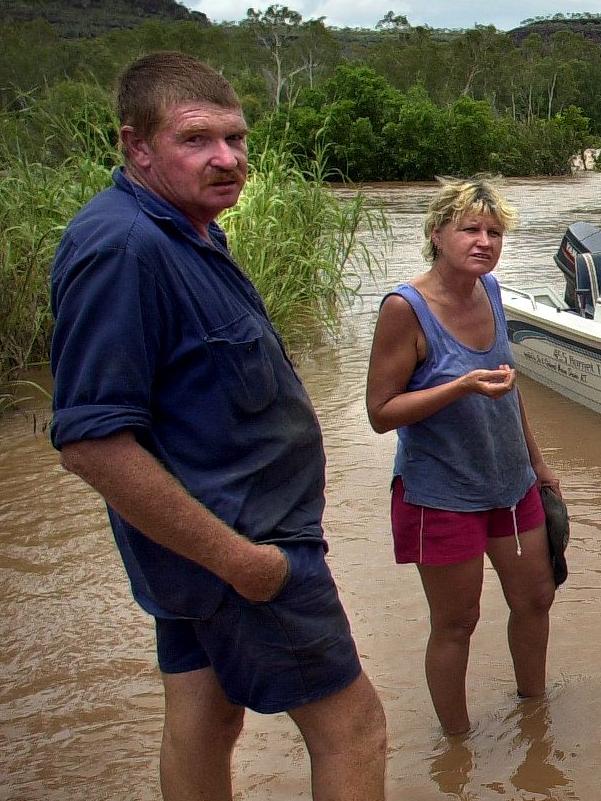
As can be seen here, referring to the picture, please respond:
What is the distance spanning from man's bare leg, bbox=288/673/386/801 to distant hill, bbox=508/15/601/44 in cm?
10929

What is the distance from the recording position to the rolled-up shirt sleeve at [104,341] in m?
1.59

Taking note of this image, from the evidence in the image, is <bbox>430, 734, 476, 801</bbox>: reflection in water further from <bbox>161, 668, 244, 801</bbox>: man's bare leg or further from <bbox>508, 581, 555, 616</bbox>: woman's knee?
<bbox>161, 668, 244, 801</bbox>: man's bare leg

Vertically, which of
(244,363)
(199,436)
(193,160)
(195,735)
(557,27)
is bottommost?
(195,735)

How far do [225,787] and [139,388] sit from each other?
84 centimetres

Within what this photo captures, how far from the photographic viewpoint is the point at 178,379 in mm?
1696

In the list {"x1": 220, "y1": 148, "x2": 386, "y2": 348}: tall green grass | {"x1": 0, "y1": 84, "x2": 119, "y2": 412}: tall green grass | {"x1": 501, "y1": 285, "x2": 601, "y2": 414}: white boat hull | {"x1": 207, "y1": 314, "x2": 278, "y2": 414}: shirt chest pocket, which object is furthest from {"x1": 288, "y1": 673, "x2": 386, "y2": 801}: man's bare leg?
{"x1": 220, "y1": 148, "x2": 386, "y2": 348}: tall green grass

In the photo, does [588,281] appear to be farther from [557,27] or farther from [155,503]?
[557,27]

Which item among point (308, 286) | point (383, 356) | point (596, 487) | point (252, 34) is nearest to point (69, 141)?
point (308, 286)

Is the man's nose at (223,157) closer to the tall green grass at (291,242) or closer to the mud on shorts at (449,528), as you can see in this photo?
the mud on shorts at (449,528)

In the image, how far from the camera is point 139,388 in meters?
1.62

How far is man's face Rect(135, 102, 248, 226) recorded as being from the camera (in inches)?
67.8

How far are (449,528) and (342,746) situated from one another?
817mm

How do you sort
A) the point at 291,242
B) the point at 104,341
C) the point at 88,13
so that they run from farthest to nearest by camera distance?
the point at 88,13
the point at 291,242
the point at 104,341

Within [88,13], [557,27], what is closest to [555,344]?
[88,13]
